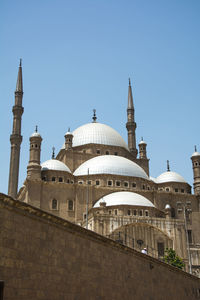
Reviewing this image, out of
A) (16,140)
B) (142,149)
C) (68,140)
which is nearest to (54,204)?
(16,140)

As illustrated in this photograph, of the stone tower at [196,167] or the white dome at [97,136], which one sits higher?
the white dome at [97,136]

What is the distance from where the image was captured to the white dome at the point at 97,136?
43062 millimetres

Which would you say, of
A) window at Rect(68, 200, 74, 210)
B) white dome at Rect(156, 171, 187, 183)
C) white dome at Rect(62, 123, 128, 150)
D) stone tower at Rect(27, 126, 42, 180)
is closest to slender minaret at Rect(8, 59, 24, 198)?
stone tower at Rect(27, 126, 42, 180)

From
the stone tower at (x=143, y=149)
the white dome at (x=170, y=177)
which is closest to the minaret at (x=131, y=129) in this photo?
the stone tower at (x=143, y=149)

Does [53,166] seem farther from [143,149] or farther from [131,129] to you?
[131,129]

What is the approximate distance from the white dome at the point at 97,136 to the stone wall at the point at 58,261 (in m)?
30.5

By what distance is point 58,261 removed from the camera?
8.18 metres

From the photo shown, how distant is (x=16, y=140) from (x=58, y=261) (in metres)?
29.4

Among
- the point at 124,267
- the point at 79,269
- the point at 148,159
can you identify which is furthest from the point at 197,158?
the point at 79,269

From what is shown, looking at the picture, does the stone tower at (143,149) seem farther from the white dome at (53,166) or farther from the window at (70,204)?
the window at (70,204)

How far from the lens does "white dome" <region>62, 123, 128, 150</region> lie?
43.1 meters

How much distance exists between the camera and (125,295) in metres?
11.4

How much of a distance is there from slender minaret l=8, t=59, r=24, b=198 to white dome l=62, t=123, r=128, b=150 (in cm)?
736

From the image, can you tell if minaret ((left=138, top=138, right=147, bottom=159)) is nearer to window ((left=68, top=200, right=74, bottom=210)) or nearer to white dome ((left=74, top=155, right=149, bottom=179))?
white dome ((left=74, top=155, right=149, bottom=179))
